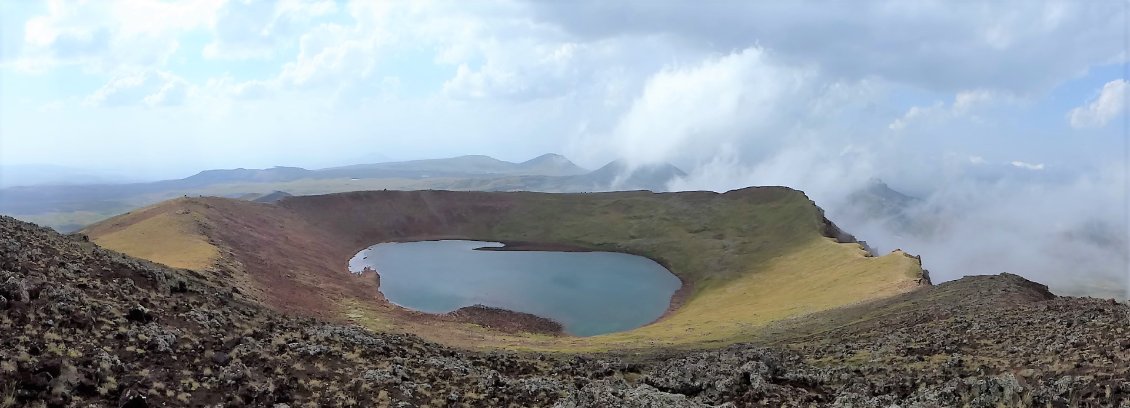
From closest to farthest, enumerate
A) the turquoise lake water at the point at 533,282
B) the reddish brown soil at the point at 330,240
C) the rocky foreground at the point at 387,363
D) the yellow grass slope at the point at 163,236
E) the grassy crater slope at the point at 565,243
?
the rocky foreground at the point at 387,363, the grassy crater slope at the point at 565,243, the reddish brown soil at the point at 330,240, the yellow grass slope at the point at 163,236, the turquoise lake water at the point at 533,282

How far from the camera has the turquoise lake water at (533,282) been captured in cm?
7200

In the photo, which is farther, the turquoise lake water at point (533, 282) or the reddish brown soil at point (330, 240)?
the turquoise lake water at point (533, 282)

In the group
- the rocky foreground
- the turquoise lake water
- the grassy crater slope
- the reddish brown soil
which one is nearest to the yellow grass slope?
the grassy crater slope

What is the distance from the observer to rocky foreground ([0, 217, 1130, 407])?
17688mm

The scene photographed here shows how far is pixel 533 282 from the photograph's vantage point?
3509 inches

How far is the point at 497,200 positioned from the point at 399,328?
103270 mm

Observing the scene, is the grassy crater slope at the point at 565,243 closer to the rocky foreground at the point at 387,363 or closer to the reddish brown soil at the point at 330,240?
the reddish brown soil at the point at 330,240

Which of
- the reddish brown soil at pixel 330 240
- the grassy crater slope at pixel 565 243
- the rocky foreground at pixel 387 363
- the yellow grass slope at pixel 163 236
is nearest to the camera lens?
the rocky foreground at pixel 387 363

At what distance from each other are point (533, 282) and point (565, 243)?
42.2 metres

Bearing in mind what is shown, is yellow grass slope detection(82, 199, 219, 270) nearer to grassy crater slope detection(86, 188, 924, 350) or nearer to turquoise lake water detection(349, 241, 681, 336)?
grassy crater slope detection(86, 188, 924, 350)

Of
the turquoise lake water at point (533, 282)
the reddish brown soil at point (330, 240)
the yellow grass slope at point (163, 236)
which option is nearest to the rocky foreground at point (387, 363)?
the reddish brown soil at point (330, 240)

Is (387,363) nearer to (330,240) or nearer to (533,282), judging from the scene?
(533,282)

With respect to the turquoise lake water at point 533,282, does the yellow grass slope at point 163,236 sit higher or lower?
higher

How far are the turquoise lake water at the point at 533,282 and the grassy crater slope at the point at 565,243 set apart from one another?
155 inches
